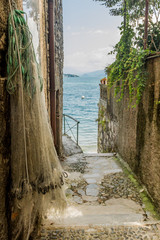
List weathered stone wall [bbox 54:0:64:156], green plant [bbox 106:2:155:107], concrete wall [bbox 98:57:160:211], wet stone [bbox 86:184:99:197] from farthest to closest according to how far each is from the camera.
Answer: weathered stone wall [bbox 54:0:64:156] → wet stone [bbox 86:184:99:197] → green plant [bbox 106:2:155:107] → concrete wall [bbox 98:57:160:211]

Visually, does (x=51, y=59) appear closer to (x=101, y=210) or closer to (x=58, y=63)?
(x=58, y=63)

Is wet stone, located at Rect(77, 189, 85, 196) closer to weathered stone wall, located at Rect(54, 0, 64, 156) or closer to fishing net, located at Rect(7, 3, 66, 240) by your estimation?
weathered stone wall, located at Rect(54, 0, 64, 156)

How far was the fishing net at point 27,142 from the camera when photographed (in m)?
1.72

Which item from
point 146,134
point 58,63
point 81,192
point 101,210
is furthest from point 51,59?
point 101,210

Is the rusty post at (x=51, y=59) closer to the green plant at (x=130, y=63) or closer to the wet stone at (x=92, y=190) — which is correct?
the green plant at (x=130, y=63)

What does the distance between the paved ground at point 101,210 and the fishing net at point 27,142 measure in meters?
0.33

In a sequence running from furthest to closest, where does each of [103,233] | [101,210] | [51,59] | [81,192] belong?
1. [51,59]
2. [81,192]
3. [101,210]
4. [103,233]

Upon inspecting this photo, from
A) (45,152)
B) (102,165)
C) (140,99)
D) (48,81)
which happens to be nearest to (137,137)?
(140,99)

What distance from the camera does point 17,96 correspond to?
5.78 ft

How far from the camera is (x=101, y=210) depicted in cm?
363

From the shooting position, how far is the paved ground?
278cm

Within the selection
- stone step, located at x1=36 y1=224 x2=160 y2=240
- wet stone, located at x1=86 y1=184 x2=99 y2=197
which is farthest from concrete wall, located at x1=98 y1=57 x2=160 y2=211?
wet stone, located at x1=86 y1=184 x2=99 y2=197

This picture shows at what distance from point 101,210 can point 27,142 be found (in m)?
2.42

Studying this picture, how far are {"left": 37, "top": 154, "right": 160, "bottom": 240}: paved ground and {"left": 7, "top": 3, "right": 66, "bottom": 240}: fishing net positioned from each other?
33 centimetres
